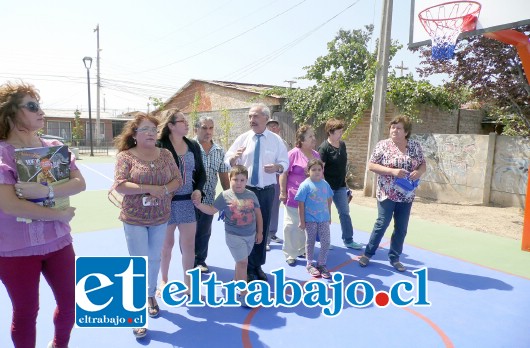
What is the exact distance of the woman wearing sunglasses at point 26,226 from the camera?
213cm

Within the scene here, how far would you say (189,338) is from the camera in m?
2.96

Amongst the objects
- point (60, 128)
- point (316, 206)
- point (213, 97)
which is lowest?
point (316, 206)

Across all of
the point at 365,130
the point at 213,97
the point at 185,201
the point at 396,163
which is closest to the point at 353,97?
the point at 365,130

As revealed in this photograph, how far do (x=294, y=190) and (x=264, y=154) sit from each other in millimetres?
828

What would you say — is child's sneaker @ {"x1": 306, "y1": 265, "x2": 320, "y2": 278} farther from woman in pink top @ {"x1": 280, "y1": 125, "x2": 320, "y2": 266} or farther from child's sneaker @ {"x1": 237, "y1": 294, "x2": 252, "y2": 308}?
child's sneaker @ {"x1": 237, "y1": 294, "x2": 252, "y2": 308}

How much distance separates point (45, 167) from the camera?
87.4 inches

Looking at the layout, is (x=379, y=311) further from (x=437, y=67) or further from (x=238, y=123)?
(x=238, y=123)

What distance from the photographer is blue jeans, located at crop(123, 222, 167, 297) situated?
2.98 meters

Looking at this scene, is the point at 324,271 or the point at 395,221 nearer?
the point at 324,271

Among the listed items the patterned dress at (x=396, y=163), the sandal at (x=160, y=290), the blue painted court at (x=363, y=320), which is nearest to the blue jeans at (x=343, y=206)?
the blue painted court at (x=363, y=320)

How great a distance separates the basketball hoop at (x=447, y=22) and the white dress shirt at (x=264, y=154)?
2.96m

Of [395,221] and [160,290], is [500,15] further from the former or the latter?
[160,290]

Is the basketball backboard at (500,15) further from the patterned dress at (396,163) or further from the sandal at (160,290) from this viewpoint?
the sandal at (160,290)

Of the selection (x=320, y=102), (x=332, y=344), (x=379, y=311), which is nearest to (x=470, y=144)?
(x=320, y=102)
